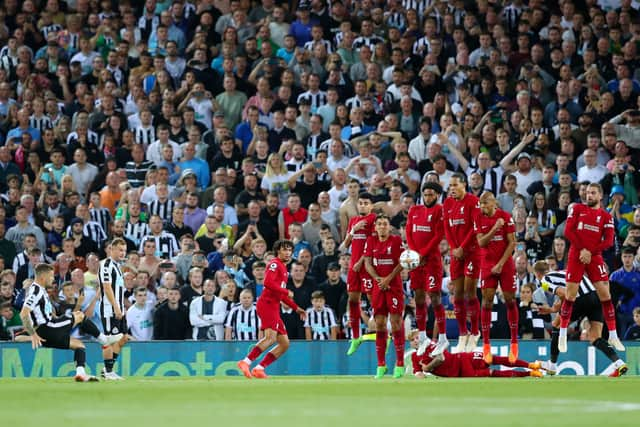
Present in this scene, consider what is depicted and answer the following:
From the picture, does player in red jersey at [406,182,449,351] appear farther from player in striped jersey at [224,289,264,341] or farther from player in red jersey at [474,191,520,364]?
player in striped jersey at [224,289,264,341]

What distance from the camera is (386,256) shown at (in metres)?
17.7

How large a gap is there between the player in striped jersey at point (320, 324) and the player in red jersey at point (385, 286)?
3.11 metres

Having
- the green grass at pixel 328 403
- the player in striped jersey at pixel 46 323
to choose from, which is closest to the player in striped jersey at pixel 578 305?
the green grass at pixel 328 403

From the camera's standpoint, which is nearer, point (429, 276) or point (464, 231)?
point (464, 231)

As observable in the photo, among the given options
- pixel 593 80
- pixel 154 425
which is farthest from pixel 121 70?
pixel 154 425

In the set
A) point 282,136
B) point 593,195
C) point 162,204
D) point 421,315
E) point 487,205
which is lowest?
point 421,315

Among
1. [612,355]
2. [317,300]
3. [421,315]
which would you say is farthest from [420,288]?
[317,300]

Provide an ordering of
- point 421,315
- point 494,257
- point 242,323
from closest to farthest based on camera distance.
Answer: point 494,257
point 421,315
point 242,323

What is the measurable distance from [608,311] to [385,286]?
319 cm

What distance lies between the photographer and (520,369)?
19.0 meters

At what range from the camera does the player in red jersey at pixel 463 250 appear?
17.4 metres

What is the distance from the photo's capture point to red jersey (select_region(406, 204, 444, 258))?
57.7ft

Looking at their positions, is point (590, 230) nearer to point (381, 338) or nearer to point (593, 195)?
point (593, 195)

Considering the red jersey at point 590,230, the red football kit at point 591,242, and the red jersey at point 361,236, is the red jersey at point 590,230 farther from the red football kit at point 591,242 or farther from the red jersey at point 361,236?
the red jersey at point 361,236
